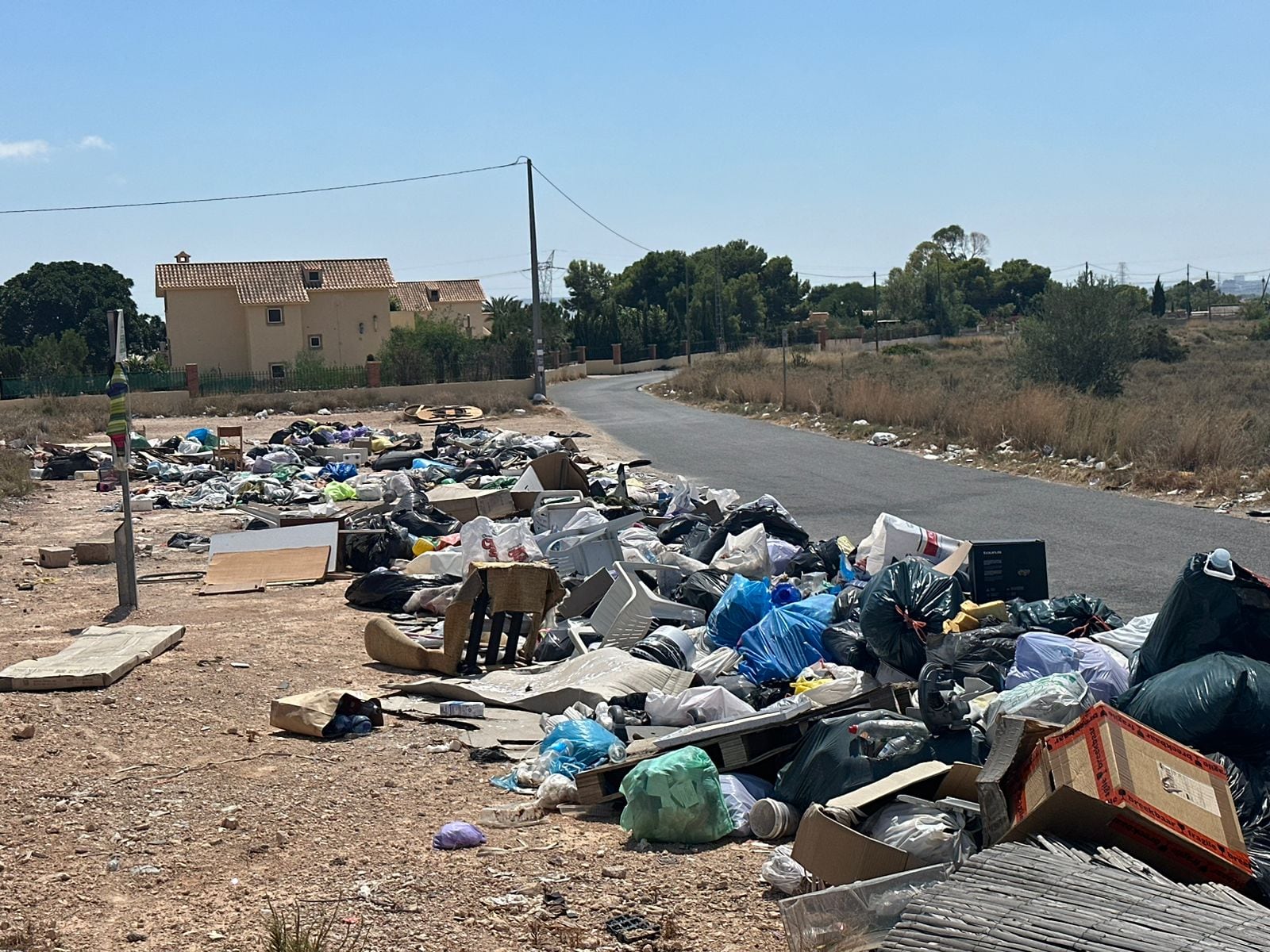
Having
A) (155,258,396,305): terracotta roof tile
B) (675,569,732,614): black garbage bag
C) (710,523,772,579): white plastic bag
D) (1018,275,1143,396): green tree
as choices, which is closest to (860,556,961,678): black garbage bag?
(675,569,732,614): black garbage bag

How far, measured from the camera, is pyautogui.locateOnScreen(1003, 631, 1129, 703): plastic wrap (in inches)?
221

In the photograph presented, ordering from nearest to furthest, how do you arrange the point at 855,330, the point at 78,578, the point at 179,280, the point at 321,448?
the point at 78,578, the point at 321,448, the point at 179,280, the point at 855,330

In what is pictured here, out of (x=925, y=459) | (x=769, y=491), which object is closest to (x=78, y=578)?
(x=769, y=491)

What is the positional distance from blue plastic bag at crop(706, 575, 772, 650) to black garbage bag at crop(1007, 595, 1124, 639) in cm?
154

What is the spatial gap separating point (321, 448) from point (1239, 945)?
23.6 meters

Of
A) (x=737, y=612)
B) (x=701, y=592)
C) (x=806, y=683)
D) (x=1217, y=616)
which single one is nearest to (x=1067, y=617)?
(x=806, y=683)

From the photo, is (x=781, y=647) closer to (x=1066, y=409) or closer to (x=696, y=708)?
(x=696, y=708)

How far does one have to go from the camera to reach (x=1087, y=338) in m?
31.6

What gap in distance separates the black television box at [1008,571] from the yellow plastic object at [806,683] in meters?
1.79

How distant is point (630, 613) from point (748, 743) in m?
3.06

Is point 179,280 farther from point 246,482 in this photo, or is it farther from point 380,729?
point 380,729

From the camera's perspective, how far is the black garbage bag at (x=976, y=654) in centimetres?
593

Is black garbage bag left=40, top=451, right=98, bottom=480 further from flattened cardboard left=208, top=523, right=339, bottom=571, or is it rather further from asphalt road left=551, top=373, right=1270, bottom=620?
flattened cardboard left=208, top=523, right=339, bottom=571

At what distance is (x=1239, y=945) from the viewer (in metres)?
2.95
